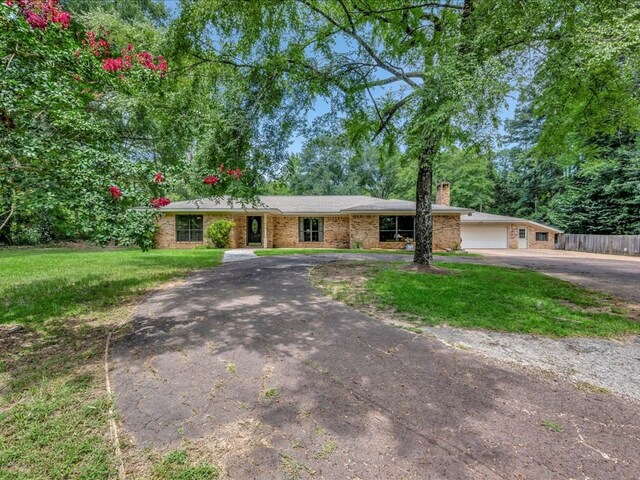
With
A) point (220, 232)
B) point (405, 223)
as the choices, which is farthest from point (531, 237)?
point (220, 232)

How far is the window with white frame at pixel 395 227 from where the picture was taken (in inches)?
738

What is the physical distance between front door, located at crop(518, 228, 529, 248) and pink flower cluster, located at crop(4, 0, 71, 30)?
2786 cm

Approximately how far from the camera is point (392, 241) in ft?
61.4

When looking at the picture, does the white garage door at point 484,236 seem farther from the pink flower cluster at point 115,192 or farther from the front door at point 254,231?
the pink flower cluster at point 115,192

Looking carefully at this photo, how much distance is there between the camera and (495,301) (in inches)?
228

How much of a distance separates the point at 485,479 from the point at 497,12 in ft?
23.9

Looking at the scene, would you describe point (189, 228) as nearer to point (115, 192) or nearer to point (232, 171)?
point (232, 171)

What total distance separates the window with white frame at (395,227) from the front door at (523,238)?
11549mm

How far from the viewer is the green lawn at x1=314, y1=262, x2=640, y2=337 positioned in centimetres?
464

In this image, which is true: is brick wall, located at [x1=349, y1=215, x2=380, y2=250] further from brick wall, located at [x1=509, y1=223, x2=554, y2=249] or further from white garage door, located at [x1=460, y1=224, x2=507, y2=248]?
brick wall, located at [x1=509, y1=223, x2=554, y2=249]

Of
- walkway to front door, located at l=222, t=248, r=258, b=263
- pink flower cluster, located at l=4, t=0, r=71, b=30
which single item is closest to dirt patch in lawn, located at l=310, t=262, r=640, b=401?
pink flower cluster, located at l=4, t=0, r=71, b=30

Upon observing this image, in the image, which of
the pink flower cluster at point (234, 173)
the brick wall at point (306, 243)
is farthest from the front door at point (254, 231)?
the pink flower cluster at point (234, 173)

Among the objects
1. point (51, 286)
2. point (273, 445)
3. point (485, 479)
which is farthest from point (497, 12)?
point (51, 286)

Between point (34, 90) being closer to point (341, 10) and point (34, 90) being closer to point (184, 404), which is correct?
point (184, 404)
